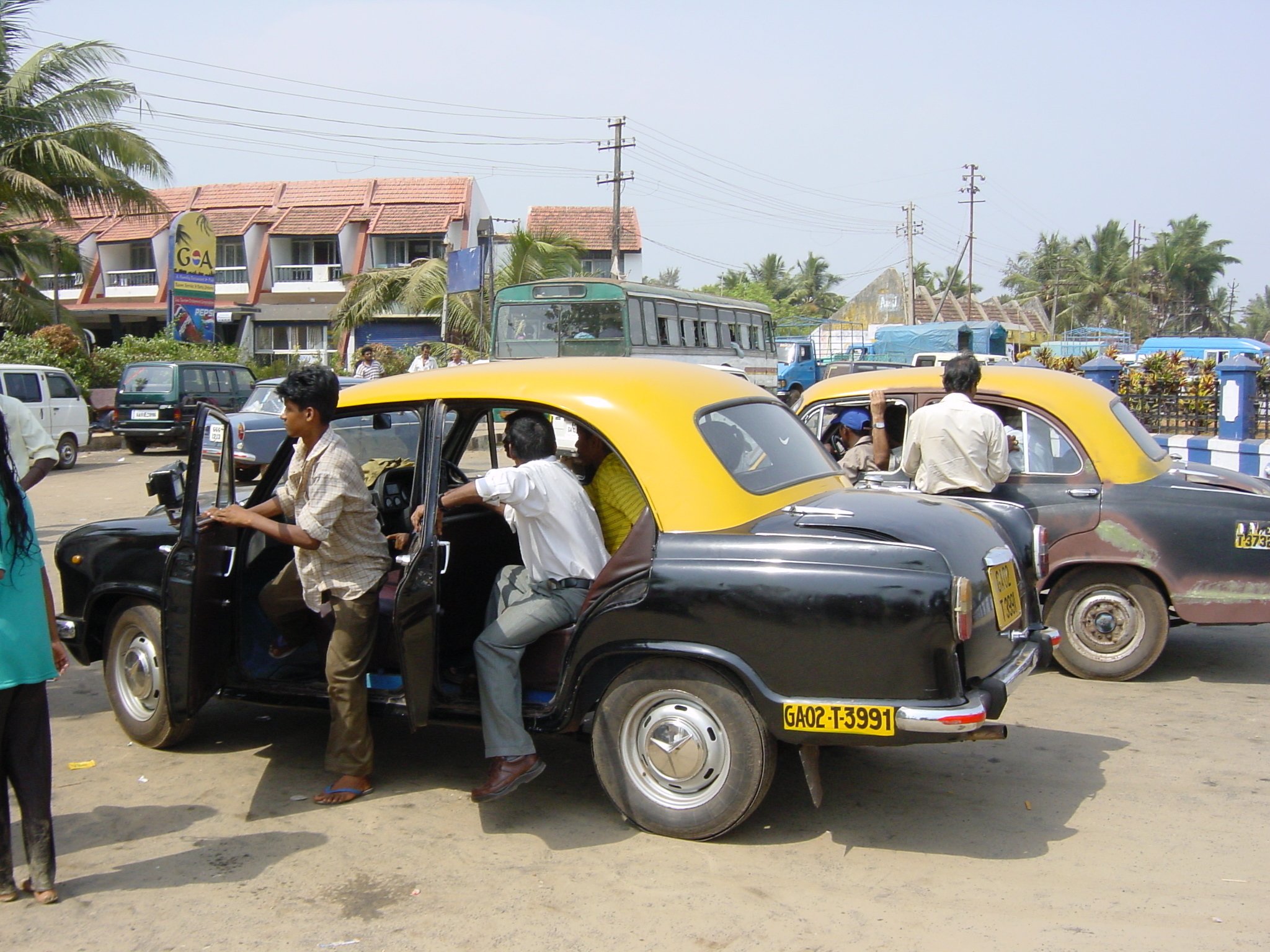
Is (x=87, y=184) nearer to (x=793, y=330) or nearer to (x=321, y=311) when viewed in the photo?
(x=321, y=311)

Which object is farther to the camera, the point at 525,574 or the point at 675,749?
the point at 525,574

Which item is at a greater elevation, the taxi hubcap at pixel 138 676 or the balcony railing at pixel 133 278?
the balcony railing at pixel 133 278

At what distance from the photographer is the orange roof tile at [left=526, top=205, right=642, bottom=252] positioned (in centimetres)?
4578

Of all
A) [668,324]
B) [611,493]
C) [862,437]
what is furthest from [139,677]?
[668,324]

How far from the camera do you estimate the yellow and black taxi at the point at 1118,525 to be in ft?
19.2

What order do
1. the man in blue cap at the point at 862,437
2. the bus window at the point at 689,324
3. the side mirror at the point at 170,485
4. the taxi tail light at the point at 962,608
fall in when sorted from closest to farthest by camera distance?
the taxi tail light at the point at 962,608, the side mirror at the point at 170,485, the man in blue cap at the point at 862,437, the bus window at the point at 689,324

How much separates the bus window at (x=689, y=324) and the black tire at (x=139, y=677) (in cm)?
1882

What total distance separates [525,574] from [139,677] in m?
2.07

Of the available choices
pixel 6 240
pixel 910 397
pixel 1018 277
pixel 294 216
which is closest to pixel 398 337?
pixel 294 216

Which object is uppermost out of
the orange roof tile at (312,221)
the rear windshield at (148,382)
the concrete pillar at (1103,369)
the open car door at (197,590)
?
the orange roof tile at (312,221)

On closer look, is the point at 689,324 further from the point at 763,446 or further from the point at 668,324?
the point at 763,446

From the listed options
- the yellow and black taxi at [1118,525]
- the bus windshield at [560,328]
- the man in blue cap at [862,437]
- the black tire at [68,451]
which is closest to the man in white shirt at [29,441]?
the man in blue cap at [862,437]

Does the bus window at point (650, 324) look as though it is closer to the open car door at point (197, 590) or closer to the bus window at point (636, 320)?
the bus window at point (636, 320)

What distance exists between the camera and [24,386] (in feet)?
61.2
